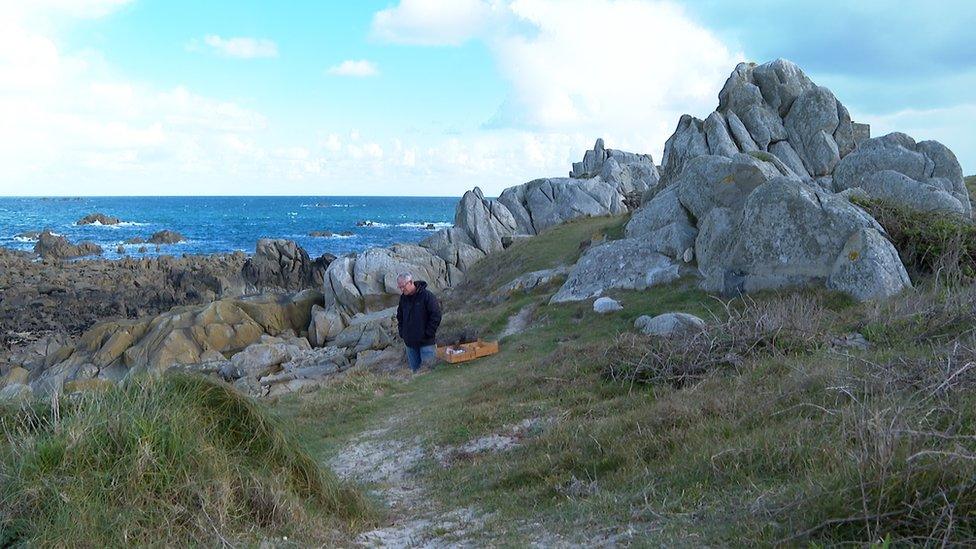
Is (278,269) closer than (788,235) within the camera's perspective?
No

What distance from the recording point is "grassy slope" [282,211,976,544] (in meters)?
4.97

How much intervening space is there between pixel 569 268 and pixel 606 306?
31.5 ft

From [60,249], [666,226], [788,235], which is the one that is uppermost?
[666,226]

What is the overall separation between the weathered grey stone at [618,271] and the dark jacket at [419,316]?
6.09 metres

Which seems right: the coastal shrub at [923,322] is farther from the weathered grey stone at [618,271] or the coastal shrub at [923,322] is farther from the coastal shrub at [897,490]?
the weathered grey stone at [618,271]

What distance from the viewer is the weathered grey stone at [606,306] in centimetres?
1980

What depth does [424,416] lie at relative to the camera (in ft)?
43.0

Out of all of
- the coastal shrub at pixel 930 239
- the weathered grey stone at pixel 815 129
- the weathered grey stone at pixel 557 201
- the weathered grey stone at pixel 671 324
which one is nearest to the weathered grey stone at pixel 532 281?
the weathered grey stone at pixel 671 324

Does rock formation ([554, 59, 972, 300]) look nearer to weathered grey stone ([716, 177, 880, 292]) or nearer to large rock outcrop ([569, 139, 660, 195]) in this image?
weathered grey stone ([716, 177, 880, 292])

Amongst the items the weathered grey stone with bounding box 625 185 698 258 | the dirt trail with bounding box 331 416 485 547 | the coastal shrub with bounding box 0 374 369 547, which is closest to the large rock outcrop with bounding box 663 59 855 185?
the weathered grey stone with bounding box 625 185 698 258

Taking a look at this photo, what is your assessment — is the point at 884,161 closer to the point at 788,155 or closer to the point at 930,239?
the point at 788,155

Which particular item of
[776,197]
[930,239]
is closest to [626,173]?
[776,197]

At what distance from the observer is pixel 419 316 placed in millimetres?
18016

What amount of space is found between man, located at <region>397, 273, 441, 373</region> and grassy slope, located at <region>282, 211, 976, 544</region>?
13.3 ft
